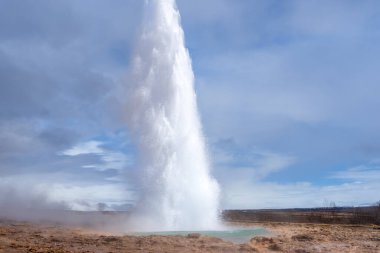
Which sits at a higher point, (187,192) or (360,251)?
(187,192)

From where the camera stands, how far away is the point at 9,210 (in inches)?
2013

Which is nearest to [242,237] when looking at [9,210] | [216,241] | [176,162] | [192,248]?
[216,241]

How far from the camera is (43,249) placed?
60.6 feet

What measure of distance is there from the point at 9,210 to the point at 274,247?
37.1 m

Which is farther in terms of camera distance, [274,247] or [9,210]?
[9,210]

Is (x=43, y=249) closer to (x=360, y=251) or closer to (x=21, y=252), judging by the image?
(x=21, y=252)

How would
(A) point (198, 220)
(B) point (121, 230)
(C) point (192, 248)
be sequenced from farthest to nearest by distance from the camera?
(A) point (198, 220), (B) point (121, 230), (C) point (192, 248)

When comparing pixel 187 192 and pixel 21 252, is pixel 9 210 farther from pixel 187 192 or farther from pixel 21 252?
pixel 21 252

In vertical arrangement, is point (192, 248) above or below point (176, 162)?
below

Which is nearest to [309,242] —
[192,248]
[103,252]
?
[192,248]

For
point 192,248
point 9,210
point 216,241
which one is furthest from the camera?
point 9,210

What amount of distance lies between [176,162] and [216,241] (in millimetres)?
10691

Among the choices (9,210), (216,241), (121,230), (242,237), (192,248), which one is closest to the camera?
(192,248)

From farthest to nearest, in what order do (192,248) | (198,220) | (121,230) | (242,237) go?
(198,220)
(121,230)
(242,237)
(192,248)
